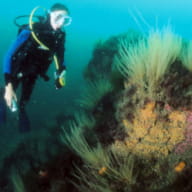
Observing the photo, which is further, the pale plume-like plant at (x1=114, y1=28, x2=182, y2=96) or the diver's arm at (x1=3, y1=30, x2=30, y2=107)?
the diver's arm at (x1=3, y1=30, x2=30, y2=107)

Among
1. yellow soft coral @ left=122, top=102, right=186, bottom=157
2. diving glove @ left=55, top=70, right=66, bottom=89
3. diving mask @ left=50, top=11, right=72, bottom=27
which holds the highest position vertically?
diving mask @ left=50, top=11, right=72, bottom=27

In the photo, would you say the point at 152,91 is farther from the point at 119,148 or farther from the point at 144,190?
the point at 144,190

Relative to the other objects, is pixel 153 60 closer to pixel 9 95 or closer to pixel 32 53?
pixel 9 95

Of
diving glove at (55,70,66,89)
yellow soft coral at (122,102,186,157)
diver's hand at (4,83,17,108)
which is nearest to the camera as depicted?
yellow soft coral at (122,102,186,157)

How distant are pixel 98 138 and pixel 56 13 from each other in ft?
9.66

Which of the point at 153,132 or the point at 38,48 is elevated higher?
the point at 38,48

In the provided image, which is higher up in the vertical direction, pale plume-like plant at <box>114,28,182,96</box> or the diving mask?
the diving mask

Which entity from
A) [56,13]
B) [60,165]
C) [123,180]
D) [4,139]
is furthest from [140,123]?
[4,139]

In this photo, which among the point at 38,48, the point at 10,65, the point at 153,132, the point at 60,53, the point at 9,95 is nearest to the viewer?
the point at 153,132

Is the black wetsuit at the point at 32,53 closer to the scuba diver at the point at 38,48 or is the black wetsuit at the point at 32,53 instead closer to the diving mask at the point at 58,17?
the scuba diver at the point at 38,48

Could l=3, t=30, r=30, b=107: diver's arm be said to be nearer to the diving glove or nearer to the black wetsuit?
the black wetsuit

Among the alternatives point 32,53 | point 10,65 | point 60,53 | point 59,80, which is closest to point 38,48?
point 32,53

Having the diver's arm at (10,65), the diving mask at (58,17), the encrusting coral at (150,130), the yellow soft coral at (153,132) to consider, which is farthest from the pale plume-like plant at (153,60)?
the diver's arm at (10,65)

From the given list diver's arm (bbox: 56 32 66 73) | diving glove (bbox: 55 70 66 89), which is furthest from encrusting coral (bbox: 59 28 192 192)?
diver's arm (bbox: 56 32 66 73)
